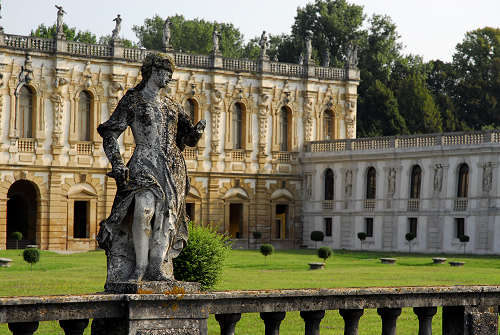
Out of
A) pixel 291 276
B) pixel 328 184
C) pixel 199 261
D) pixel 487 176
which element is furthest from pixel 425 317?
pixel 328 184

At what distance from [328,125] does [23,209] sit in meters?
19.8

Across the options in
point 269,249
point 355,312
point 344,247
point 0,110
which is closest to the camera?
point 355,312

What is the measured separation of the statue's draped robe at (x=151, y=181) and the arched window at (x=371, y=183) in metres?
48.2

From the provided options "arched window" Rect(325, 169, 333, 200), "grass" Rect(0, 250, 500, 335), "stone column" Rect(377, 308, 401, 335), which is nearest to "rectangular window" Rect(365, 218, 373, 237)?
"arched window" Rect(325, 169, 333, 200)

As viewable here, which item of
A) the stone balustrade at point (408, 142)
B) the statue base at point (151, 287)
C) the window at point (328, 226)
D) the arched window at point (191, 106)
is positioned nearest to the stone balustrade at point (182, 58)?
the arched window at point (191, 106)

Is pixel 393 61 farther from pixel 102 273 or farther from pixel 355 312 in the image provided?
pixel 355 312

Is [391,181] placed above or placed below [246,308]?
above

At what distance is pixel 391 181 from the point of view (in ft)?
182

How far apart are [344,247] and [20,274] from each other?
2984 cm

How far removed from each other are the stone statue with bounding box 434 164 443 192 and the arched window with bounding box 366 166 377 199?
4.76 metres

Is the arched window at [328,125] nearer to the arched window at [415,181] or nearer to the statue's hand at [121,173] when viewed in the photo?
the arched window at [415,181]

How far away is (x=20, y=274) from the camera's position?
3114 cm

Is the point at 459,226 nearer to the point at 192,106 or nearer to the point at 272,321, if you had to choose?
the point at 192,106

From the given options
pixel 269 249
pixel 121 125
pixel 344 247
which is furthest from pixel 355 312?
pixel 344 247
